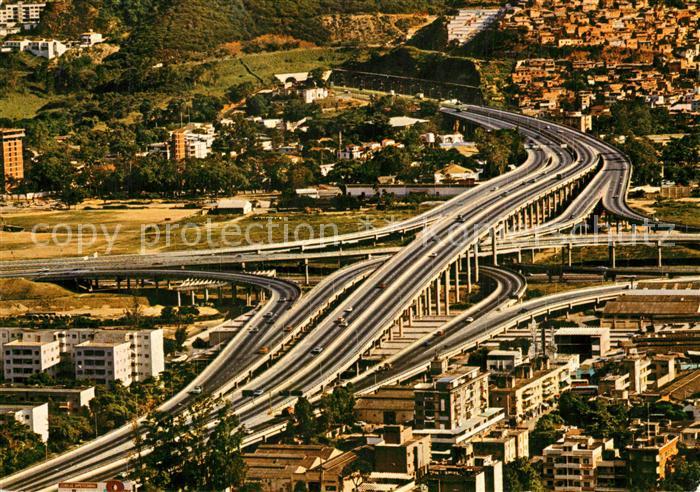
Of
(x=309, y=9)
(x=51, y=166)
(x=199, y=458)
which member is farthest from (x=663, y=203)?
(x=309, y=9)

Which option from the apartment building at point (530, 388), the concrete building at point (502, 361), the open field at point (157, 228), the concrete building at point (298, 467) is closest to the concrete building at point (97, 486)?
the concrete building at point (298, 467)

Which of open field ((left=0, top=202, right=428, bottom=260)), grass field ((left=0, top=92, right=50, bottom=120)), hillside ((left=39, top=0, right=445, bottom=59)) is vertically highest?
hillside ((left=39, top=0, right=445, bottom=59))

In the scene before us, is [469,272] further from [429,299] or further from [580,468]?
[580,468]

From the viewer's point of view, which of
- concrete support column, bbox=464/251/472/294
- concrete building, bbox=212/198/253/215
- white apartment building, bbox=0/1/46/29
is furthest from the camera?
white apartment building, bbox=0/1/46/29

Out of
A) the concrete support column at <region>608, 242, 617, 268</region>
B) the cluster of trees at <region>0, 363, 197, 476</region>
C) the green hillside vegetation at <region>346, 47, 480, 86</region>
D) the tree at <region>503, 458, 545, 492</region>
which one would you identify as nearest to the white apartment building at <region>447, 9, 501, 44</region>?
the green hillside vegetation at <region>346, 47, 480, 86</region>

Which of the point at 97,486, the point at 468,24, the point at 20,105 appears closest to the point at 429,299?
the point at 97,486

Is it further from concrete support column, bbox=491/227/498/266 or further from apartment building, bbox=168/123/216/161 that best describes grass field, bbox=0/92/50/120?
concrete support column, bbox=491/227/498/266

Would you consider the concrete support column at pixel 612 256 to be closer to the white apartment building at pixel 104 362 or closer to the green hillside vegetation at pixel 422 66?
the white apartment building at pixel 104 362

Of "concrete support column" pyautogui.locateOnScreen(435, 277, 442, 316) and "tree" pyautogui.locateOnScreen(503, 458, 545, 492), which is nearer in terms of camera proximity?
"tree" pyautogui.locateOnScreen(503, 458, 545, 492)
